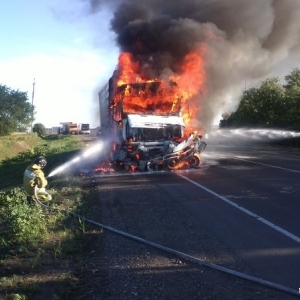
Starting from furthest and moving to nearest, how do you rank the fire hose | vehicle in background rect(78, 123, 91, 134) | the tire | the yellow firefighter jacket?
vehicle in background rect(78, 123, 91, 134) < the tire < the yellow firefighter jacket < the fire hose

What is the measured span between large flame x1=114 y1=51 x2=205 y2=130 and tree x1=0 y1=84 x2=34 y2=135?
35.9 meters

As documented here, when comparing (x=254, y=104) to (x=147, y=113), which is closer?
(x=147, y=113)

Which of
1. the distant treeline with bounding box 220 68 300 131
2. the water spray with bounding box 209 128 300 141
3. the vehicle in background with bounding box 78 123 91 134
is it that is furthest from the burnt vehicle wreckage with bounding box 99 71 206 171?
the vehicle in background with bounding box 78 123 91 134

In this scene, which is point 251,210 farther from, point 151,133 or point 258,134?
point 258,134

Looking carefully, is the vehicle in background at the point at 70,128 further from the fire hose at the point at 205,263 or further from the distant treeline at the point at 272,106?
the fire hose at the point at 205,263

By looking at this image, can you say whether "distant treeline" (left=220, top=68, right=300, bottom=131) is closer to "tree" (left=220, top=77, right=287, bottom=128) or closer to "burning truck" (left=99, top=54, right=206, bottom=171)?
"tree" (left=220, top=77, right=287, bottom=128)

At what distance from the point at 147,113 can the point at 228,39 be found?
21.9ft

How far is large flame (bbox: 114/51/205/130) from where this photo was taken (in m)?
17.6

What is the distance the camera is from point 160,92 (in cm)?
1772

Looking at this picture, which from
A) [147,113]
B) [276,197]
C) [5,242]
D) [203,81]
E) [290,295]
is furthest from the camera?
[203,81]

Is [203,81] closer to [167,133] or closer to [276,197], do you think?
[167,133]

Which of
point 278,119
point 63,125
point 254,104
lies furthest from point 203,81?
point 63,125

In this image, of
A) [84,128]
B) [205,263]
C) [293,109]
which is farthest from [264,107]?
[84,128]

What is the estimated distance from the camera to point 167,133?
16922 millimetres
